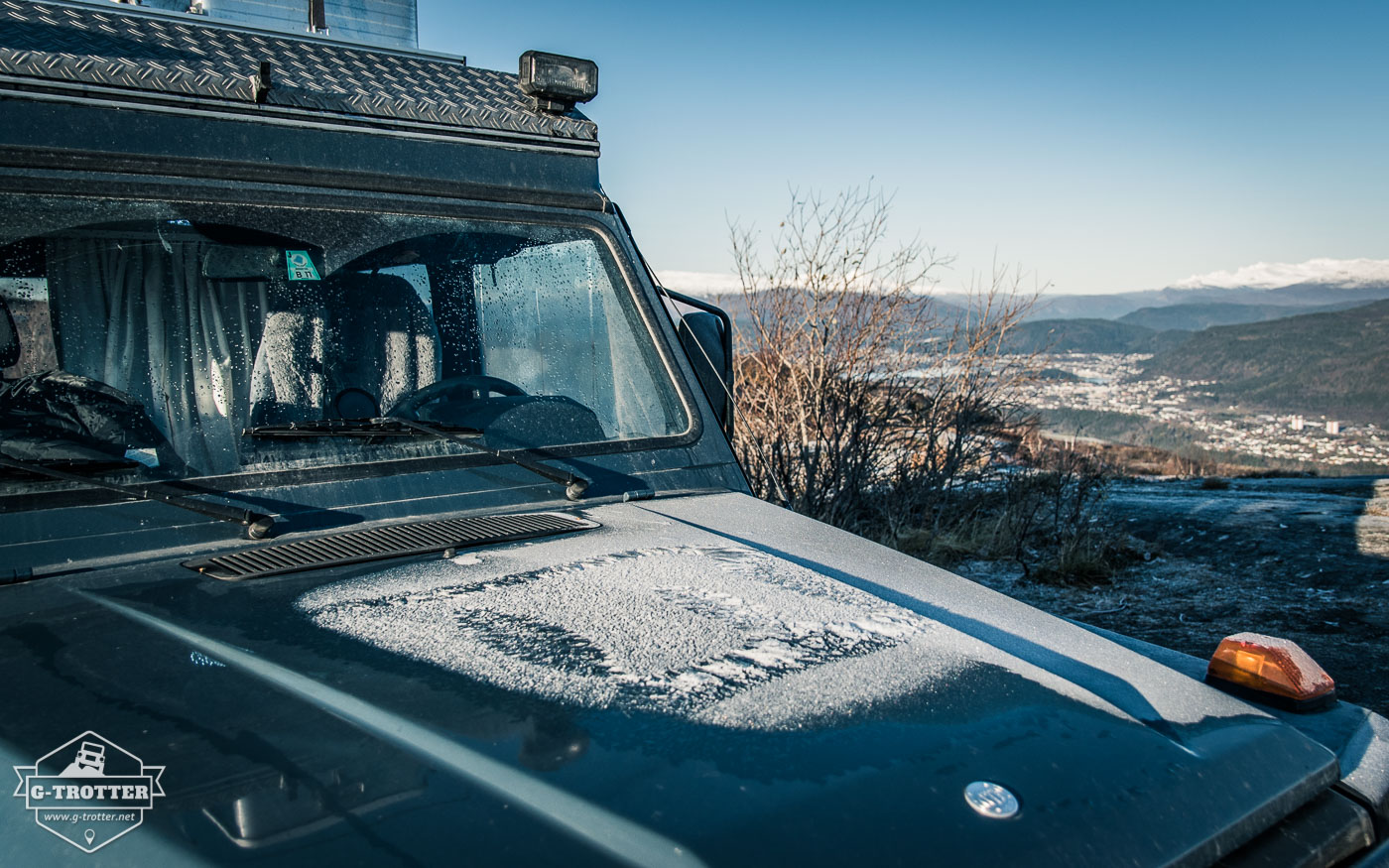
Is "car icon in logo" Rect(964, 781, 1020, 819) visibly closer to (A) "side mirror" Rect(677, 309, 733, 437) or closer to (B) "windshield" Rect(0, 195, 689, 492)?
(B) "windshield" Rect(0, 195, 689, 492)

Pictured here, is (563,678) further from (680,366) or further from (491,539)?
(680,366)

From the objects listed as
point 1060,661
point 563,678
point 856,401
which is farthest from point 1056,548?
point 563,678

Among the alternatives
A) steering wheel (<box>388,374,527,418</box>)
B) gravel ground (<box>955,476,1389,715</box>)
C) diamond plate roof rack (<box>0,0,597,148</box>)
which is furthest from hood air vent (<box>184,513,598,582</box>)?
gravel ground (<box>955,476,1389,715</box>)

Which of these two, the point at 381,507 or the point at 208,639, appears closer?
the point at 208,639

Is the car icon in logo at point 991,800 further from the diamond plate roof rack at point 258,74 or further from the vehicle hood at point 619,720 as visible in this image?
the diamond plate roof rack at point 258,74

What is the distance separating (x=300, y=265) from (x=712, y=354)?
1107 mm

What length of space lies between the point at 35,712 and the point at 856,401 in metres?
6.42

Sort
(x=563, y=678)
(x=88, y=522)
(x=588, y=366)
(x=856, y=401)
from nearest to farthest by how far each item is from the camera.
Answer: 1. (x=563, y=678)
2. (x=88, y=522)
3. (x=588, y=366)
4. (x=856, y=401)

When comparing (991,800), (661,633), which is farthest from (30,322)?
(991,800)

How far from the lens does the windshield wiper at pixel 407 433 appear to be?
2008 mm

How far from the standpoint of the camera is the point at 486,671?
54.1 inches

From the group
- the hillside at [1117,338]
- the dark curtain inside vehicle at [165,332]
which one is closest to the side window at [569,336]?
the dark curtain inside vehicle at [165,332]

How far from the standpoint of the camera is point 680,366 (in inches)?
102
